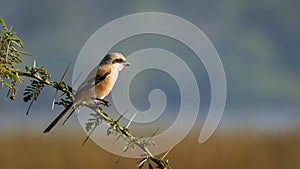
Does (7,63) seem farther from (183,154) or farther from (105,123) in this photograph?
(183,154)

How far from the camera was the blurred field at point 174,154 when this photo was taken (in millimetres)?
19688

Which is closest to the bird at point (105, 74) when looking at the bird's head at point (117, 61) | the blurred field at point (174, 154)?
the bird's head at point (117, 61)

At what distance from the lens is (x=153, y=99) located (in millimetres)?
2605

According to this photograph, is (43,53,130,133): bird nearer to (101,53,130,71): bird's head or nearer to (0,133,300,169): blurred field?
(101,53,130,71): bird's head

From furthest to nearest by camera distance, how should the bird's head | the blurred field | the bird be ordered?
the blurred field
the bird's head
the bird

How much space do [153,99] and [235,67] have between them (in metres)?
197

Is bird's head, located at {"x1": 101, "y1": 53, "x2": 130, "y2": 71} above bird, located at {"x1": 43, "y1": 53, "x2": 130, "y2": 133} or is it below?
above

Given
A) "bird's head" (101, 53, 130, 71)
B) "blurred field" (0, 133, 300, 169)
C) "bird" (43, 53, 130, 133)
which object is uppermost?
"blurred field" (0, 133, 300, 169)

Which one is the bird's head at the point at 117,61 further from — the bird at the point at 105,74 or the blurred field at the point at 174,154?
the blurred field at the point at 174,154

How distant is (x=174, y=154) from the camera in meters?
22.0

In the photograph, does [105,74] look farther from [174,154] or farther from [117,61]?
[174,154]

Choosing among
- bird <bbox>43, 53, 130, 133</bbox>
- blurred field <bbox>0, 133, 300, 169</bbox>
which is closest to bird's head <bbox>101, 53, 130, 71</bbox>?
bird <bbox>43, 53, 130, 133</bbox>

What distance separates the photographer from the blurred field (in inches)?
775

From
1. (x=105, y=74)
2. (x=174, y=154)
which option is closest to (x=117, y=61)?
(x=105, y=74)
